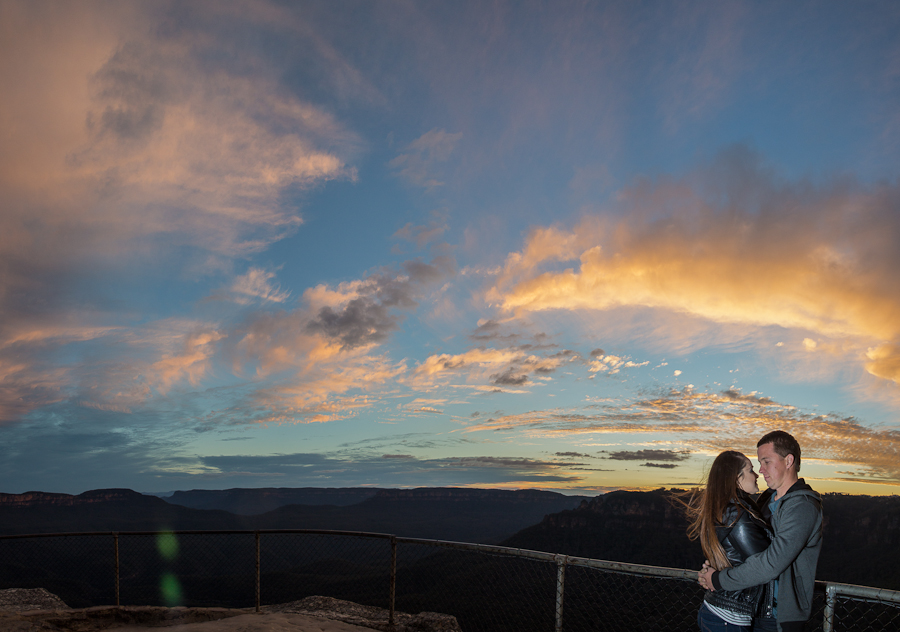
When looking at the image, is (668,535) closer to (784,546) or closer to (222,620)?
(222,620)

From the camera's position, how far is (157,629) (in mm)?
7078

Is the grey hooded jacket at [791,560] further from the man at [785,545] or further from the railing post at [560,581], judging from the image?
the railing post at [560,581]

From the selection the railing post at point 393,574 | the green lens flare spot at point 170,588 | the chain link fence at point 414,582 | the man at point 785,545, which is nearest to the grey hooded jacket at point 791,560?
the man at point 785,545

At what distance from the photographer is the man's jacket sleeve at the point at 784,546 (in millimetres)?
2697

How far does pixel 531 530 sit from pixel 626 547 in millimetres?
19406

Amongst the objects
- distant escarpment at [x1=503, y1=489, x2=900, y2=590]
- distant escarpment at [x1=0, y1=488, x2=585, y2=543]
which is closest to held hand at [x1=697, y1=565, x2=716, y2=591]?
distant escarpment at [x1=503, y1=489, x2=900, y2=590]

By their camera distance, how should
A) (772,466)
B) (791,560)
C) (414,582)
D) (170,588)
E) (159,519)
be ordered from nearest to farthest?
(791,560)
(772,466)
(414,582)
(170,588)
(159,519)

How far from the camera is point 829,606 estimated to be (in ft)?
11.8

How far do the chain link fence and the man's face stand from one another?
786 mm

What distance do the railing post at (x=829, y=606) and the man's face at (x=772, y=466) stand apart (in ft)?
4.40

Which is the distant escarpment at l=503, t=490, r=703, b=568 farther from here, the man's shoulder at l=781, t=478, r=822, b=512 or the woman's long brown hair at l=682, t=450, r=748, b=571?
the man's shoulder at l=781, t=478, r=822, b=512

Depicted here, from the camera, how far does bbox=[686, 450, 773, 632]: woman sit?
112 inches

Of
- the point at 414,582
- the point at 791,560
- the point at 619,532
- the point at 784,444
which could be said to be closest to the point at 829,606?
the point at 791,560

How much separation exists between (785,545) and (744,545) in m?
0.21
